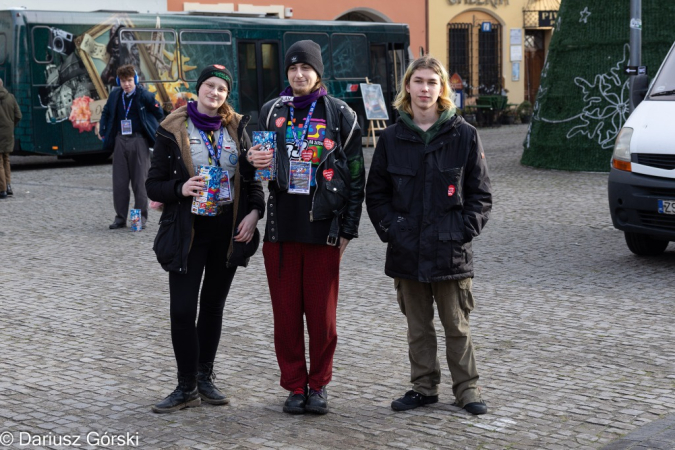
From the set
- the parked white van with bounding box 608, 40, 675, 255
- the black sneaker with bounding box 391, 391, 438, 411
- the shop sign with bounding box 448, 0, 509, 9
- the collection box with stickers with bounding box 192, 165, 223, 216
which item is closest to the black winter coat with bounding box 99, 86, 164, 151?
the parked white van with bounding box 608, 40, 675, 255

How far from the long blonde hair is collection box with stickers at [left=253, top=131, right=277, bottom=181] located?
634 millimetres

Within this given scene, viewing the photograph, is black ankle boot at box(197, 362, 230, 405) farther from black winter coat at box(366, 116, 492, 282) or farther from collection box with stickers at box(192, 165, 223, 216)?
black winter coat at box(366, 116, 492, 282)

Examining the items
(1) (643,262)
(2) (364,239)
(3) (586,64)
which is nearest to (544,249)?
(1) (643,262)

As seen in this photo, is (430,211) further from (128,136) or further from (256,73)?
Result: (256,73)

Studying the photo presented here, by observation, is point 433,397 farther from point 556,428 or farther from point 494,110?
point 494,110

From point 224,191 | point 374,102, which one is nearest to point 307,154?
point 224,191

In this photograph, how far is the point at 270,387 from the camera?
5.95 metres

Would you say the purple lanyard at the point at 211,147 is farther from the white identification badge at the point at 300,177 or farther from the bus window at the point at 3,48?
the bus window at the point at 3,48

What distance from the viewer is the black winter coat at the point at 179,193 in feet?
17.7

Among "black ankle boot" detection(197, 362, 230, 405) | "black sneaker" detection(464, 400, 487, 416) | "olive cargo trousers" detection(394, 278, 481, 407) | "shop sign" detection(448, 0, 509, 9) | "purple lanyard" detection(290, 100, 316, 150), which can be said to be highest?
"shop sign" detection(448, 0, 509, 9)

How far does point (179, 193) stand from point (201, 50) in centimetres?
1874

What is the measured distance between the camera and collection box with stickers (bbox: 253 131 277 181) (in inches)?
208

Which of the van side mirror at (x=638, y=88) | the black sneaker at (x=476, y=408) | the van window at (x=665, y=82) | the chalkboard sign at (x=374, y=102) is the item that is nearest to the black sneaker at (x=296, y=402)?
the black sneaker at (x=476, y=408)

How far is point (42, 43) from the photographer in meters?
21.0
